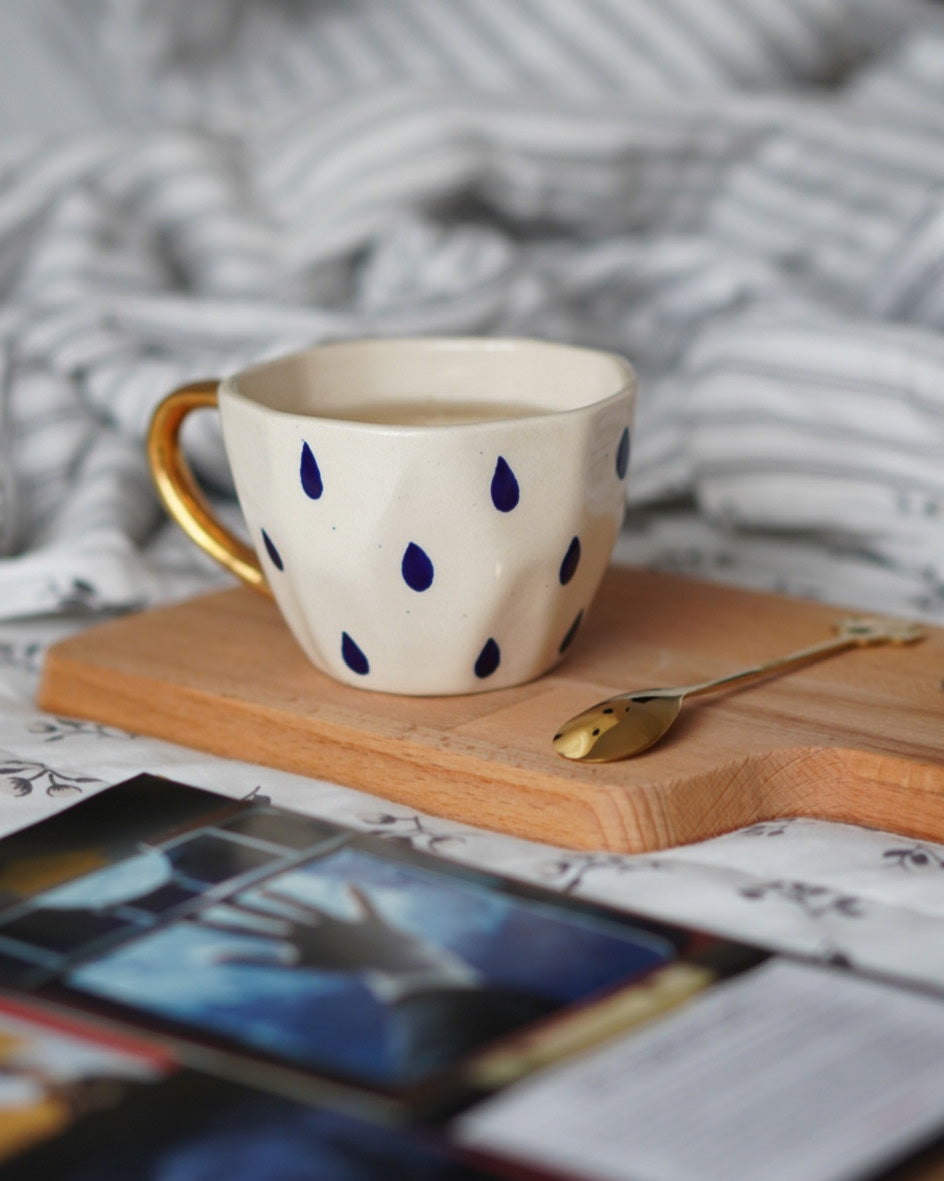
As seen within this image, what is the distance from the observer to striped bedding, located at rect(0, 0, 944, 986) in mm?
495

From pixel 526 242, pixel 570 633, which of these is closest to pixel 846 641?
pixel 570 633

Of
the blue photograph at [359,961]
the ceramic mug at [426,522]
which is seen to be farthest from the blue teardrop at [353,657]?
the blue photograph at [359,961]

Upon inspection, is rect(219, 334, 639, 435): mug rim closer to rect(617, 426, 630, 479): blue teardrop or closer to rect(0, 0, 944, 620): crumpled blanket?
rect(617, 426, 630, 479): blue teardrop

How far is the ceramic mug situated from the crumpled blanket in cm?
16

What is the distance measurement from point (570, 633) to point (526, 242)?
0.57 meters

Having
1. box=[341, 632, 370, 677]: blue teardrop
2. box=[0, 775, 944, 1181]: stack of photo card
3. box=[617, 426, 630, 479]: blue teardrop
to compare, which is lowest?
box=[0, 775, 944, 1181]: stack of photo card

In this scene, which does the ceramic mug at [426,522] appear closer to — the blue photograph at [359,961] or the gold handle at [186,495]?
the gold handle at [186,495]

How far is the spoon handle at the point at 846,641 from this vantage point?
0.49 m

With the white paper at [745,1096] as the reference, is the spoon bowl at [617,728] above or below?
above

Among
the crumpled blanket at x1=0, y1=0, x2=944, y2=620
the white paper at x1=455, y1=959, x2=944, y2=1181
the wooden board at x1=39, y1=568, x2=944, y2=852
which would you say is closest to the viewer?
the white paper at x1=455, y1=959, x2=944, y2=1181

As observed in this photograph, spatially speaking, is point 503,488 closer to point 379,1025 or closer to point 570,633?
point 570,633

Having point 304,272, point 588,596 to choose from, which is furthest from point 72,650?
point 304,272

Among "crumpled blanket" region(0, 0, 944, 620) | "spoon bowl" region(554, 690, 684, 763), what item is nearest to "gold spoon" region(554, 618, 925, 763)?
"spoon bowl" region(554, 690, 684, 763)

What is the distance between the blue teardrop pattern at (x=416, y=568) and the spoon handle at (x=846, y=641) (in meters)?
0.10
